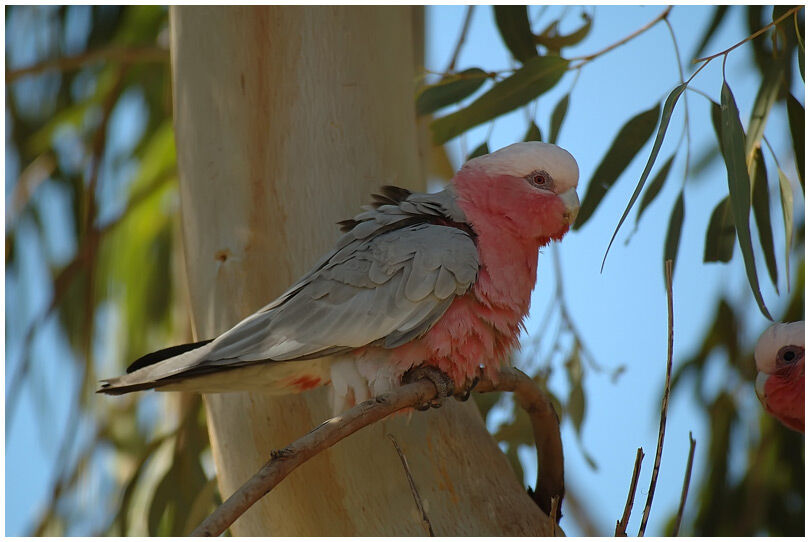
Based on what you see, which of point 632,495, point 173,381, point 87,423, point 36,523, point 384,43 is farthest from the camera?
point 87,423

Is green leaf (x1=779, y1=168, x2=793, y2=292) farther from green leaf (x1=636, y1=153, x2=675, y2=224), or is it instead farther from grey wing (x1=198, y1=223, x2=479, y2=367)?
grey wing (x1=198, y1=223, x2=479, y2=367)

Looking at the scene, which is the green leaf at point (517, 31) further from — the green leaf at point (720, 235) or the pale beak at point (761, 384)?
the pale beak at point (761, 384)

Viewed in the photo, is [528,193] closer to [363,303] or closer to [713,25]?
[363,303]

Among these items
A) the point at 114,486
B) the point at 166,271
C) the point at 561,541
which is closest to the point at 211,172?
the point at 561,541

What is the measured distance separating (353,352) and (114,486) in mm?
1875

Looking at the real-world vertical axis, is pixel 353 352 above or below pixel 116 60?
below

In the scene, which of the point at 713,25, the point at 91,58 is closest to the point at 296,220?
the point at 713,25

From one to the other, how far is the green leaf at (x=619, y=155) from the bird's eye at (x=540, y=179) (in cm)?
34

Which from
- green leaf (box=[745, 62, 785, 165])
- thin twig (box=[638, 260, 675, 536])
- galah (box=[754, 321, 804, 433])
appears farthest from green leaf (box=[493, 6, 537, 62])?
thin twig (box=[638, 260, 675, 536])

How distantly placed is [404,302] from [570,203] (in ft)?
1.19

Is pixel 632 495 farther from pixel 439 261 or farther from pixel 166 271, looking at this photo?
pixel 166 271

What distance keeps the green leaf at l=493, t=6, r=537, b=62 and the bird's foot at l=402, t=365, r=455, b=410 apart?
92 cm

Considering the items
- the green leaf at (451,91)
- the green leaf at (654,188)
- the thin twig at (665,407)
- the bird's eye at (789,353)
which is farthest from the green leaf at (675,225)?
the thin twig at (665,407)

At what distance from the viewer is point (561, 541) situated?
4.98 ft
